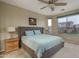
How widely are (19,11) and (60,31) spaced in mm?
3993

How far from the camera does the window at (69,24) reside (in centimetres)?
489

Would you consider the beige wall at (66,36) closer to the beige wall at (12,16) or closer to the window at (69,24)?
the window at (69,24)

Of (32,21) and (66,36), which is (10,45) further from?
(66,36)

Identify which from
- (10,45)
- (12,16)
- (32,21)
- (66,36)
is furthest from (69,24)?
(10,45)

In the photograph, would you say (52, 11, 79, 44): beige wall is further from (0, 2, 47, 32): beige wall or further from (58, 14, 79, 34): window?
(0, 2, 47, 32): beige wall

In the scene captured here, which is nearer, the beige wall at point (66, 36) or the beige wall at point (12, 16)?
the beige wall at point (12, 16)

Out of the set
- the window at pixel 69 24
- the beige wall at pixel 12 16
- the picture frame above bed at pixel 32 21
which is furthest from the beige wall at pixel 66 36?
the beige wall at pixel 12 16

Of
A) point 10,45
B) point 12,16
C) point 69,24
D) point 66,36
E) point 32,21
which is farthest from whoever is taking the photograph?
point 69,24

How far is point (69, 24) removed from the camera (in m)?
5.34

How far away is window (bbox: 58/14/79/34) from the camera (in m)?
4.89

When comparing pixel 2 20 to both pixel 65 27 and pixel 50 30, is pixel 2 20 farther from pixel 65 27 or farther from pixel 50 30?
pixel 65 27

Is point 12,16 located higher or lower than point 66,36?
higher

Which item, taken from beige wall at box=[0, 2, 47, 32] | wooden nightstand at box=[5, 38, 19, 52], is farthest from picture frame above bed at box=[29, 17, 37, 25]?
wooden nightstand at box=[5, 38, 19, 52]

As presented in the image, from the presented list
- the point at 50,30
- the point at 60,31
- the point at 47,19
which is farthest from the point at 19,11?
the point at 60,31
